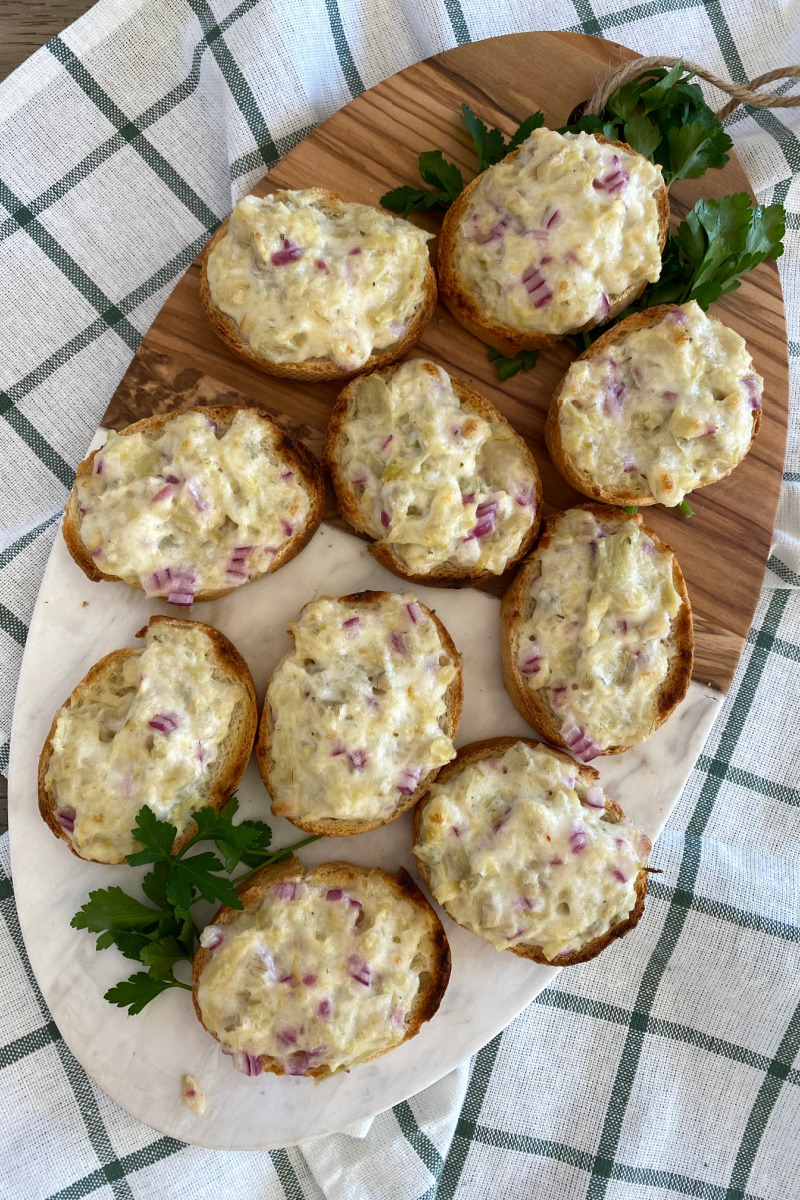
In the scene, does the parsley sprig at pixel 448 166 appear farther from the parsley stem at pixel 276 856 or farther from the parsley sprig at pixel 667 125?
the parsley stem at pixel 276 856

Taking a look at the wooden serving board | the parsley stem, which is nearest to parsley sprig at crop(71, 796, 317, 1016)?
the parsley stem

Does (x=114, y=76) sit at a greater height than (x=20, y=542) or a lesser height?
greater

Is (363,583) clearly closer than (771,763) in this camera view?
Yes

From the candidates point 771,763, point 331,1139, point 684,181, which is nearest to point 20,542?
point 331,1139

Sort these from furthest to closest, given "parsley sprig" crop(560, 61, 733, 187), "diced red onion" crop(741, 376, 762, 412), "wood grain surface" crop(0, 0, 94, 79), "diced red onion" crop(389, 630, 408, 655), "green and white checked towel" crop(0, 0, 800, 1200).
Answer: "wood grain surface" crop(0, 0, 94, 79) < "green and white checked towel" crop(0, 0, 800, 1200) < "parsley sprig" crop(560, 61, 733, 187) < "diced red onion" crop(741, 376, 762, 412) < "diced red onion" crop(389, 630, 408, 655)

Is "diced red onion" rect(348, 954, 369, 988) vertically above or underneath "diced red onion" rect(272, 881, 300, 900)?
underneath

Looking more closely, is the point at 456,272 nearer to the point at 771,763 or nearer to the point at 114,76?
the point at 114,76

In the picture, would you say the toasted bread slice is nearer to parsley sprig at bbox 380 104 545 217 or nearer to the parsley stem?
parsley sprig at bbox 380 104 545 217

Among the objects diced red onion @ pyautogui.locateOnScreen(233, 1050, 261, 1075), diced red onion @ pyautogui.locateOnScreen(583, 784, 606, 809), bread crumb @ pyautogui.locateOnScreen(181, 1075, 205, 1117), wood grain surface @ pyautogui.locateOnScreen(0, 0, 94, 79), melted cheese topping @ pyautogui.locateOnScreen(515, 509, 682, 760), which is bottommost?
diced red onion @ pyautogui.locateOnScreen(583, 784, 606, 809)

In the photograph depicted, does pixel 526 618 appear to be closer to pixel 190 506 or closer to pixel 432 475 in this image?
pixel 432 475
